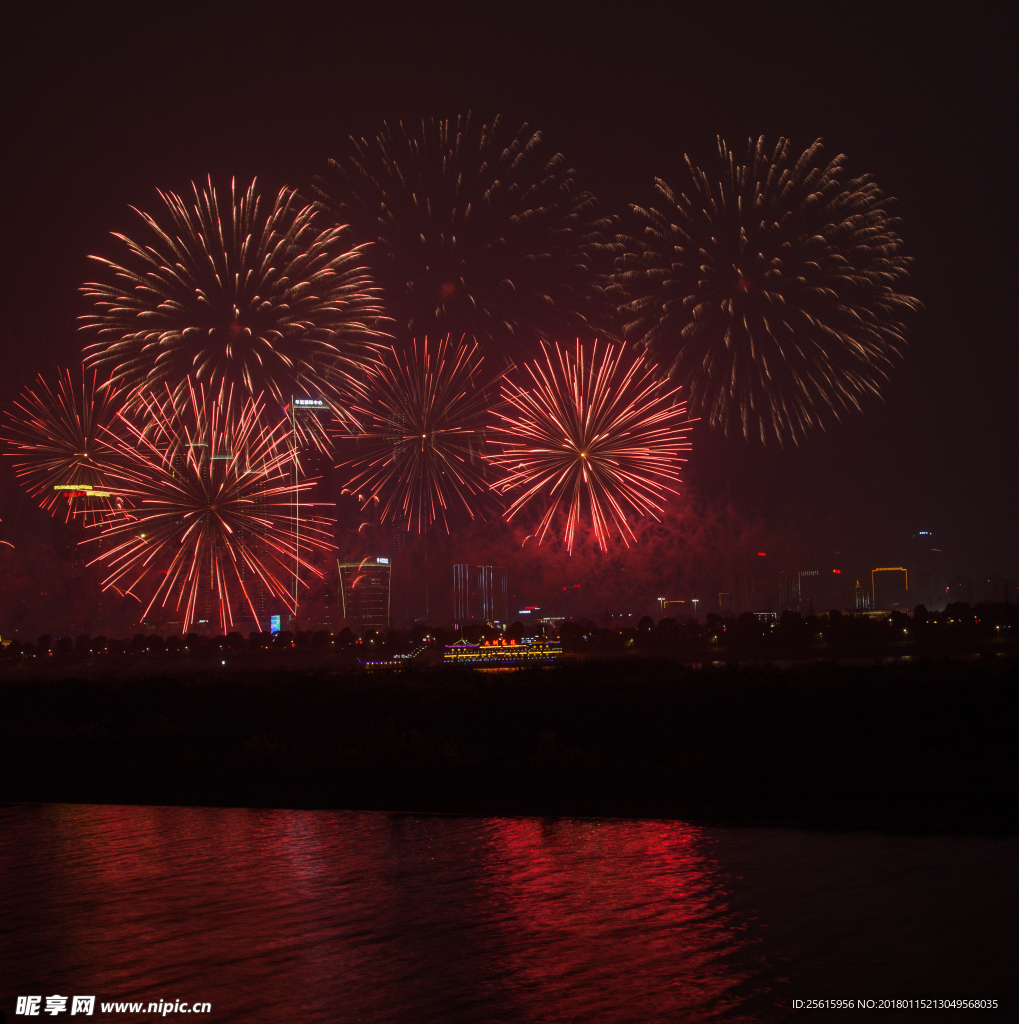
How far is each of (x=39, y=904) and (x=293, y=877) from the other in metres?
2.35

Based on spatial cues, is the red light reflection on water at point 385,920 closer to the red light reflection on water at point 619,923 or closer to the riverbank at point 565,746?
the red light reflection on water at point 619,923

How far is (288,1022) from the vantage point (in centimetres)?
668

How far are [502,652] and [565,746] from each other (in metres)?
36.3

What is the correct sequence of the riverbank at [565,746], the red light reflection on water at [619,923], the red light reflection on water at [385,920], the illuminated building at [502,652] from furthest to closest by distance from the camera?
the illuminated building at [502,652] < the riverbank at [565,746] < the red light reflection on water at [385,920] < the red light reflection on water at [619,923]

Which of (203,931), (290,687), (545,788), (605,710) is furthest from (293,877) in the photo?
(290,687)

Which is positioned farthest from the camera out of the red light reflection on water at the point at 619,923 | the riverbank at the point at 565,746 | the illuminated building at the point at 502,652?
the illuminated building at the point at 502,652

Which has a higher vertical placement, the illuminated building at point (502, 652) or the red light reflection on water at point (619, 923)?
the illuminated building at point (502, 652)

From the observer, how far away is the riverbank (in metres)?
13.6

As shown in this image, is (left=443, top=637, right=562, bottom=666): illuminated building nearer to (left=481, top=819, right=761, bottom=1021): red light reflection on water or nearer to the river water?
(left=481, top=819, right=761, bottom=1021): red light reflection on water

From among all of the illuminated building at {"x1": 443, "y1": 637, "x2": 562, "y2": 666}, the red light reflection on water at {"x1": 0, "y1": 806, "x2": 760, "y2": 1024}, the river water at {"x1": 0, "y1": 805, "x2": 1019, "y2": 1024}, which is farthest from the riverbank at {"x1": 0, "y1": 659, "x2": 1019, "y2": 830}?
the illuminated building at {"x1": 443, "y1": 637, "x2": 562, "y2": 666}

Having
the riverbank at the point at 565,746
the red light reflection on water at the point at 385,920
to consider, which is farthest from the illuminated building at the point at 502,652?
the red light reflection on water at the point at 385,920

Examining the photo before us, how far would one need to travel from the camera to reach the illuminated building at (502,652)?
47053mm

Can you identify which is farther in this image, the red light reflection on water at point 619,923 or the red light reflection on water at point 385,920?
the red light reflection on water at point 385,920

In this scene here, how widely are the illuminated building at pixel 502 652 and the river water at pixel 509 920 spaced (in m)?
32.5
